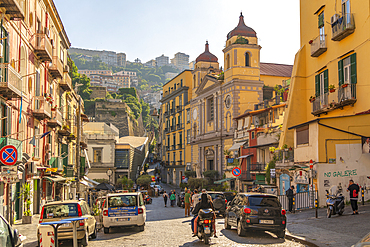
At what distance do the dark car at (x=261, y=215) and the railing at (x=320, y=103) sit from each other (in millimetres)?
10362

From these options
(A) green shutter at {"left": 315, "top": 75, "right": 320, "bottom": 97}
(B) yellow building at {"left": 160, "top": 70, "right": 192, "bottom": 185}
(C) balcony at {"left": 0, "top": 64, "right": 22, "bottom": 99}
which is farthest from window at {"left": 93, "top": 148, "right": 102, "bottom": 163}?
(C) balcony at {"left": 0, "top": 64, "right": 22, "bottom": 99}

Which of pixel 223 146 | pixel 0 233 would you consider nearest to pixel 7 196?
pixel 0 233

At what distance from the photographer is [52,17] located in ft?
97.0

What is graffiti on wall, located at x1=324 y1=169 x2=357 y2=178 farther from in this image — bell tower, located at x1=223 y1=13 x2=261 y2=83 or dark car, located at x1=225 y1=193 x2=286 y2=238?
bell tower, located at x1=223 y1=13 x2=261 y2=83

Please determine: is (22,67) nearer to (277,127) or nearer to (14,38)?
(14,38)

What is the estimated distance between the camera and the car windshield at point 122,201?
52.9 ft

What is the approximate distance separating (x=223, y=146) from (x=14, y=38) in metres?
34.1

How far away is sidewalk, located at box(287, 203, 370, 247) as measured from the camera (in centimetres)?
1182

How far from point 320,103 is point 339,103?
2339 mm

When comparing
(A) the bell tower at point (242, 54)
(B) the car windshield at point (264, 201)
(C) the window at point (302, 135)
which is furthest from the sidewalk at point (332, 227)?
(A) the bell tower at point (242, 54)

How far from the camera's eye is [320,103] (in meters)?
23.1

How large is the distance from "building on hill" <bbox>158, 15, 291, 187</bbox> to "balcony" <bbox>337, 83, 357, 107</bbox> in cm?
1916

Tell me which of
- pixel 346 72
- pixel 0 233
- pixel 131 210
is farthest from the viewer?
pixel 346 72

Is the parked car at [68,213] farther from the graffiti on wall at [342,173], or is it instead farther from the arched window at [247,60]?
Answer: the arched window at [247,60]
